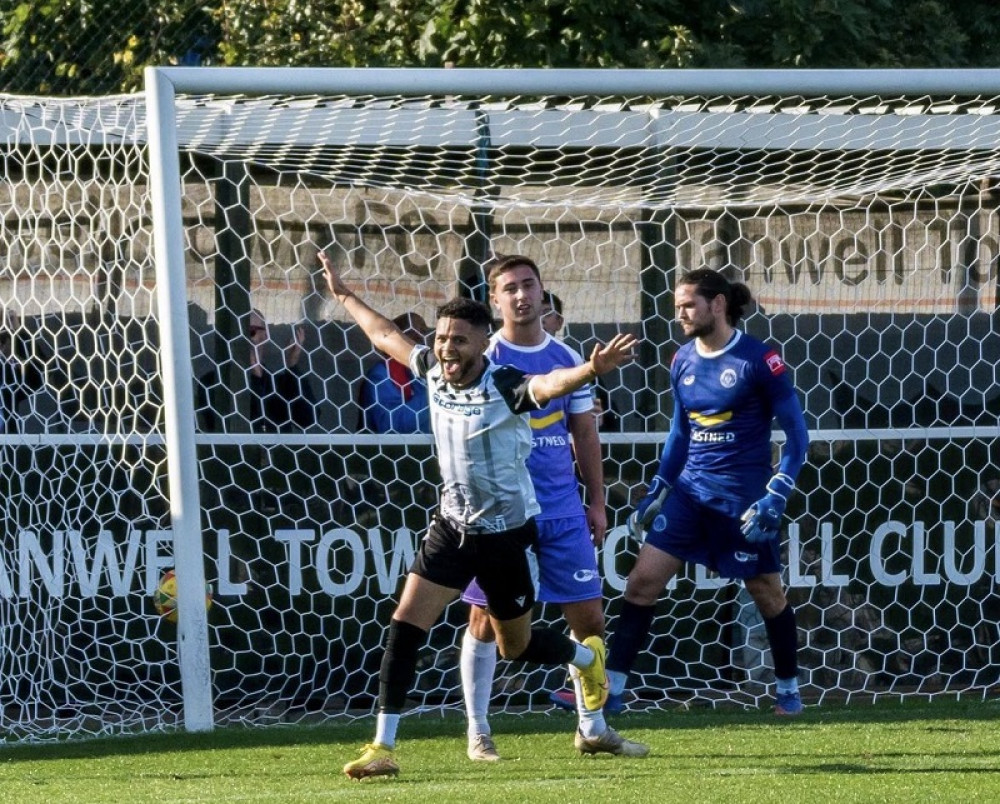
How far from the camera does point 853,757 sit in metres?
6.01

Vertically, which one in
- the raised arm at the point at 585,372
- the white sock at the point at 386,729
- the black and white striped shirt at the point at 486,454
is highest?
the raised arm at the point at 585,372

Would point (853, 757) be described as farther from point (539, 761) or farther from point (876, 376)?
point (876, 376)

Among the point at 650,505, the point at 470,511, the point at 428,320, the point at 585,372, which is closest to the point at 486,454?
the point at 470,511

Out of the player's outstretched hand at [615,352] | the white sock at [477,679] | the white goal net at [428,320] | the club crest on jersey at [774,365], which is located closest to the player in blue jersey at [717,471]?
the club crest on jersey at [774,365]

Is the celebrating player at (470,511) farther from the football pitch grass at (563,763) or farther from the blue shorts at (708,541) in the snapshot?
the blue shorts at (708,541)

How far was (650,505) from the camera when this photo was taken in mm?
7098

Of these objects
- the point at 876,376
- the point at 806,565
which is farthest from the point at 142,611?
the point at 876,376

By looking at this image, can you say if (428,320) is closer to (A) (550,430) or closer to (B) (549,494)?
(A) (550,430)

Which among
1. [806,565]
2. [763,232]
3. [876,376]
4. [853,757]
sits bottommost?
[853,757]

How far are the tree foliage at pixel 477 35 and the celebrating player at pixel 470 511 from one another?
5684mm

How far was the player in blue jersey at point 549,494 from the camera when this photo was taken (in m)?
6.22

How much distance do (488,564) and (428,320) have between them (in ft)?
8.69

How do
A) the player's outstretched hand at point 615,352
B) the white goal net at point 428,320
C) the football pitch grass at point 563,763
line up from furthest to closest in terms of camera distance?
1. the white goal net at point 428,320
2. the football pitch grass at point 563,763
3. the player's outstretched hand at point 615,352

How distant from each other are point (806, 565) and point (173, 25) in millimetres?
7728
